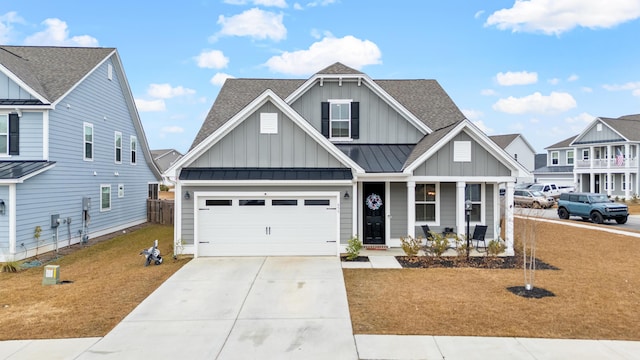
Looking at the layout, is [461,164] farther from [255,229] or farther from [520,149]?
[520,149]

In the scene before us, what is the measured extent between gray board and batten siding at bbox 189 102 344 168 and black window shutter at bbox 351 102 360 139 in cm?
344

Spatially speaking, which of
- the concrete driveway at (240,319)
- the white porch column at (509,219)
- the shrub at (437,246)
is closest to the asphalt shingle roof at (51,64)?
the concrete driveway at (240,319)

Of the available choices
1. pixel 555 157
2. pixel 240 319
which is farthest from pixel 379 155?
pixel 555 157

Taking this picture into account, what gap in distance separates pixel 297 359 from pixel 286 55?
3448 cm

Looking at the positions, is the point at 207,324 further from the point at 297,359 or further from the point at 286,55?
the point at 286,55

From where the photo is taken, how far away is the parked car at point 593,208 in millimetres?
21305

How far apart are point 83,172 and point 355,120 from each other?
11.8m

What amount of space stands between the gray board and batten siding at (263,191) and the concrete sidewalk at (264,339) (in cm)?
380

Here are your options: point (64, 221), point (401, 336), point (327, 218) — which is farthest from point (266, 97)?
point (64, 221)

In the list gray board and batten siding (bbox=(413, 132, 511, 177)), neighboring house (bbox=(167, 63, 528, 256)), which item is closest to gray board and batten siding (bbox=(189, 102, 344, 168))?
neighboring house (bbox=(167, 63, 528, 256))

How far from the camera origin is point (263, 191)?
1257 cm

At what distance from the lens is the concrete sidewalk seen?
19.0ft

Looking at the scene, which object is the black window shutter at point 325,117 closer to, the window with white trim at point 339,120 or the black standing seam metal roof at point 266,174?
the window with white trim at point 339,120

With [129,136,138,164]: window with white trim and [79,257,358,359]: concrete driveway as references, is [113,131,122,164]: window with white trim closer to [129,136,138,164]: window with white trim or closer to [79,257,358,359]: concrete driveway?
[129,136,138,164]: window with white trim
